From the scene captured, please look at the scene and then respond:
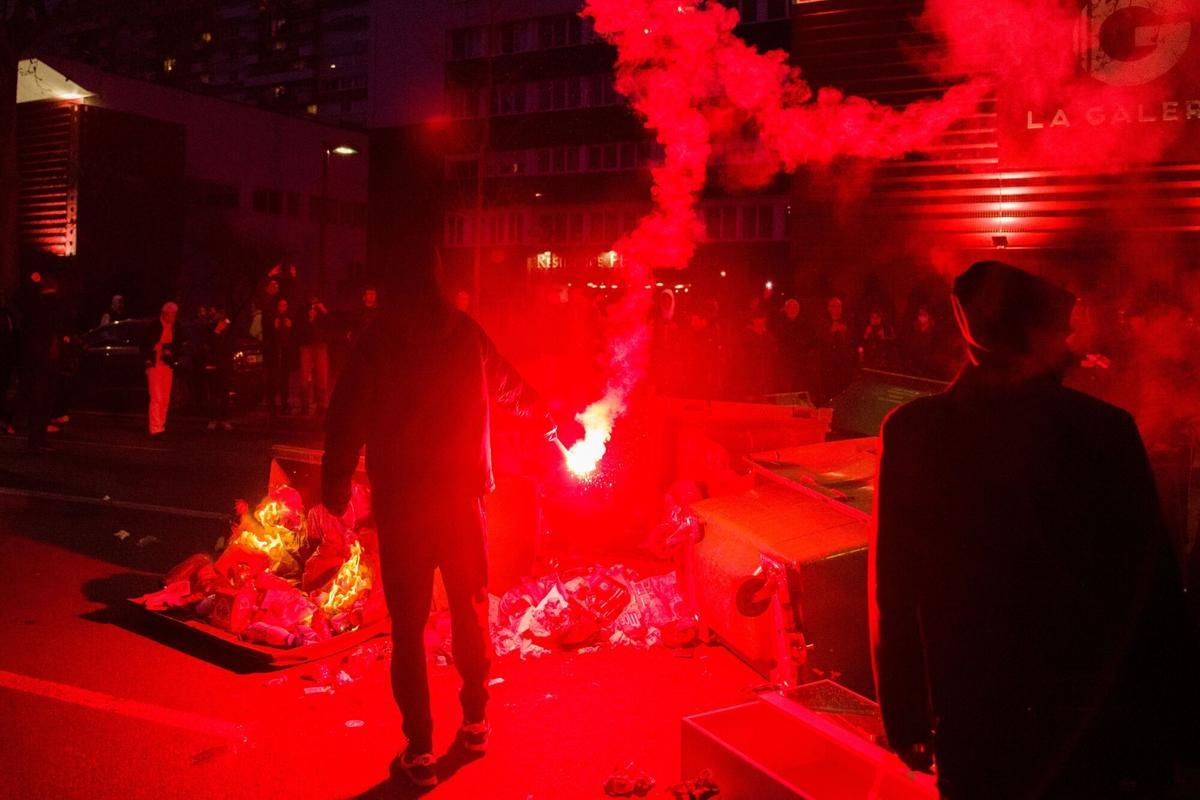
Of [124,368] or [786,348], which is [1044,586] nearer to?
[786,348]

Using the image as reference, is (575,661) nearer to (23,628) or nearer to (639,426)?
(639,426)

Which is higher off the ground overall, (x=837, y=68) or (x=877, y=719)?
(x=837, y=68)

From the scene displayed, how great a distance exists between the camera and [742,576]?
5.08 m

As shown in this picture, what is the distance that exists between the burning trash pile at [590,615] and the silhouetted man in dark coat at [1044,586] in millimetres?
3535

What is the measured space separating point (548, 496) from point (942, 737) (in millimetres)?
5170

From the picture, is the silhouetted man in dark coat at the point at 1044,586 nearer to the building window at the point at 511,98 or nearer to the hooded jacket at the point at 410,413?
the hooded jacket at the point at 410,413

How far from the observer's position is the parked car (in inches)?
745

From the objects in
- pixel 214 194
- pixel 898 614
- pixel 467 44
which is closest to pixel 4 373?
pixel 898 614

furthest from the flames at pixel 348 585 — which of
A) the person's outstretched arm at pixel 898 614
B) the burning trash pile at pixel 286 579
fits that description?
the person's outstretched arm at pixel 898 614

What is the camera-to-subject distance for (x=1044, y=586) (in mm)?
2135

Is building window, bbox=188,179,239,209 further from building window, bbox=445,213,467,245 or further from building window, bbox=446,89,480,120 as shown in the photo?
building window, bbox=446,89,480,120

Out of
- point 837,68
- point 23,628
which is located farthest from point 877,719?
point 837,68

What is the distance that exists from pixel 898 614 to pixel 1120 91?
43.0 feet

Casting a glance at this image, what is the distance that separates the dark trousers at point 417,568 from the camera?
390cm
